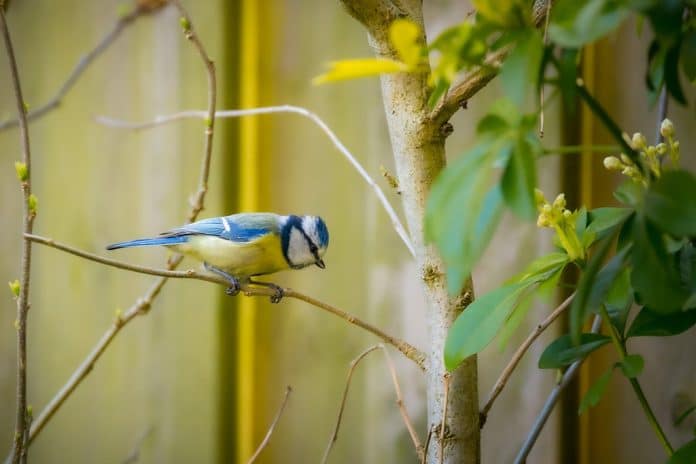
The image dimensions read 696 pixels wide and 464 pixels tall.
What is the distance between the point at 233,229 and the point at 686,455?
1.97 feet

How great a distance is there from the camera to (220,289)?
1.18 m

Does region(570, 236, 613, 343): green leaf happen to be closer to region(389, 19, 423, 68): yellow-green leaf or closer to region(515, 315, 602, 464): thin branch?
region(389, 19, 423, 68): yellow-green leaf

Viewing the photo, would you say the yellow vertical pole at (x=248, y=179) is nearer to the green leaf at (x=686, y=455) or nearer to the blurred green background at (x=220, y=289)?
the blurred green background at (x=220, y=289)

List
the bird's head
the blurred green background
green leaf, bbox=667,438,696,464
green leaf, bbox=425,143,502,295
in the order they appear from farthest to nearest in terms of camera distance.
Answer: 1. the blurred green background
2. the bird's head
3. green leaf, bbox=667,438,696,464
4. green leaf, bbox=425,143,502,295

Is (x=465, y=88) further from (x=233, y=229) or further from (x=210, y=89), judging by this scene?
(x=233, y=229)

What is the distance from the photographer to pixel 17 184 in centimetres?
124

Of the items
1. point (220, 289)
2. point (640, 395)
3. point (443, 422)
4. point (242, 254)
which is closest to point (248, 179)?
point (220, 289)

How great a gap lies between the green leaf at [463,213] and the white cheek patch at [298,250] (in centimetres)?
55

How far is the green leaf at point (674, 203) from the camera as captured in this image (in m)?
0.34

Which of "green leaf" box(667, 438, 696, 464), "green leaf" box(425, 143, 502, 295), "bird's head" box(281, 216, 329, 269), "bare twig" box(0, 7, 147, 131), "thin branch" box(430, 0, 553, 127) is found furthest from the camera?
"bare twig" box(0, 7, 147, 131)

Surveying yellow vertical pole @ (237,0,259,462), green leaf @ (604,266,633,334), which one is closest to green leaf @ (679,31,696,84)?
green leaf @ (604,266,633,334)

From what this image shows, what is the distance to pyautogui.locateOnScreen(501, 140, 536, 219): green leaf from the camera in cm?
32

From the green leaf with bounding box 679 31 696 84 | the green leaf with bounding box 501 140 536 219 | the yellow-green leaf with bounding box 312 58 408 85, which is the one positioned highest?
the green leaf with bounding box 679 31 696 84

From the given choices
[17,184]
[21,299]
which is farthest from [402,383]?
[17,184]
